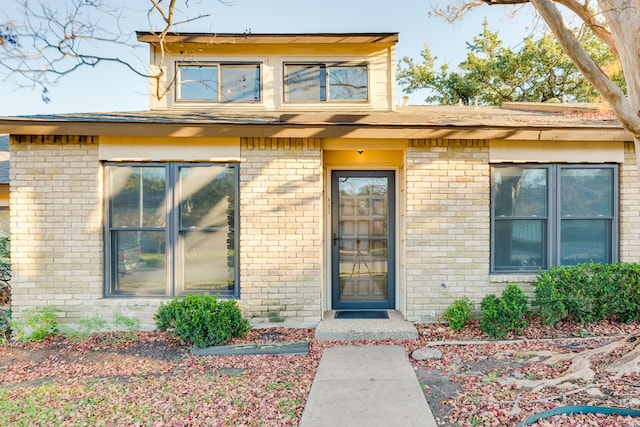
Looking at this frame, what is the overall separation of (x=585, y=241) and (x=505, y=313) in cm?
206

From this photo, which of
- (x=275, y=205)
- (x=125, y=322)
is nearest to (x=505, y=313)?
(x=275, y=205)

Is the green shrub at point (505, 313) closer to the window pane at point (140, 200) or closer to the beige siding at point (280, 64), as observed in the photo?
the beige siding at point (280, 64)

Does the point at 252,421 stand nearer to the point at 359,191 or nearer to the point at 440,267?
the point at 440,267

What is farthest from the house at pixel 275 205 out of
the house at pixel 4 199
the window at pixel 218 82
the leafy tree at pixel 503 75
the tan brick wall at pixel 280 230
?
the leafy tree at pixel 503 75

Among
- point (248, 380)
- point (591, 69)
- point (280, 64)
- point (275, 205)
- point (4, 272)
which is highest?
point (280, 64)

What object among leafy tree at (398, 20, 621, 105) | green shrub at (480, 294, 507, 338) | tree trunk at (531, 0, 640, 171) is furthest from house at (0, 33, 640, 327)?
leafy tree at (398, 20, 621, 105)

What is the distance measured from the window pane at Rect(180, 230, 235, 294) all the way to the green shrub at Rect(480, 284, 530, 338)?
12.0 ft

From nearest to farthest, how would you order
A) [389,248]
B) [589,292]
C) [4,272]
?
[589,292] → [4,272] → [389,248]

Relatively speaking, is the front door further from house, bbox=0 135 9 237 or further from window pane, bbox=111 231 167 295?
house, bbox=0 135 9 237

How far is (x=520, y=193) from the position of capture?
225 inches

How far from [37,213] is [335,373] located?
4836mm

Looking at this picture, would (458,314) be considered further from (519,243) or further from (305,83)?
(305,83)

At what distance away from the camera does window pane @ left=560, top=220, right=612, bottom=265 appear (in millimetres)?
5723

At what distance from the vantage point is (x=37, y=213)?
542 cm
